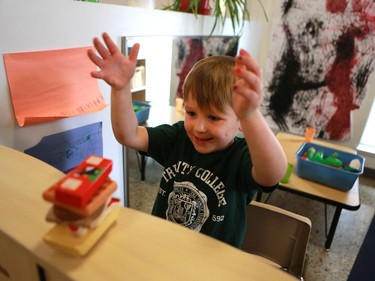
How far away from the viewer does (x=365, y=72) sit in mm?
2182

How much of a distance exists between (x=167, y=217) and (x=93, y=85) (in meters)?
0.50

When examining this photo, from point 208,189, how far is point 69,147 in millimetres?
500

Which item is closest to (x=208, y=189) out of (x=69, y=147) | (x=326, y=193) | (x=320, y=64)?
(x=69, y=147)

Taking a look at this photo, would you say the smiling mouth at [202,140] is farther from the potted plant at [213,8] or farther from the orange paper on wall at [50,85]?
the potted plant at [213,8]

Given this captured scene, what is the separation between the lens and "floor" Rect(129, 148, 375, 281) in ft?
4.84

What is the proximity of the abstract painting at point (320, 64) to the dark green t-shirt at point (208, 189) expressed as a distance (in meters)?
1.92

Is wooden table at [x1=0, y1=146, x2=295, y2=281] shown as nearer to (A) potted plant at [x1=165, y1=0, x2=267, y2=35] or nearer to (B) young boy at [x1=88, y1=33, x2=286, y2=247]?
(B) young boy at [x1=88, y1=33, x2=286, y2=247]

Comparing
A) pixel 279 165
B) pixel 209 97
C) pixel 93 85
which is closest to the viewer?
pixel 279 165

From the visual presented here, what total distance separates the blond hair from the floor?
0.72m

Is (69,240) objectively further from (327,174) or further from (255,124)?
(327,174)

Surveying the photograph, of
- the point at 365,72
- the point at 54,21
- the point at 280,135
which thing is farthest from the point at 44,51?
the point at 365,72

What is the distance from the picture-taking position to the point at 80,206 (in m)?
0.30

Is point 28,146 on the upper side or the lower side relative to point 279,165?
lower

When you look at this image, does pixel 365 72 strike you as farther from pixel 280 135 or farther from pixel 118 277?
pixel 118 277
